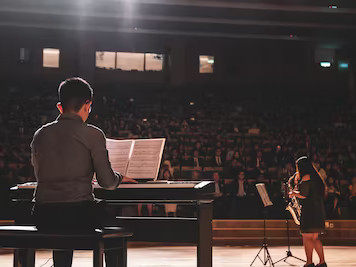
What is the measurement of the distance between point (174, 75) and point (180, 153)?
537cm

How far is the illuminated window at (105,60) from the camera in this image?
15753mm

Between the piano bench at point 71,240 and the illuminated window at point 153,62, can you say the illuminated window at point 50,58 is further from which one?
the piano bench at point 71,240

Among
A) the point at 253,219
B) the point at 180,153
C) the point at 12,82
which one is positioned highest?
the point at 12,82

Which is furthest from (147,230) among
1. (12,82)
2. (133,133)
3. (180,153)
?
(12,82)

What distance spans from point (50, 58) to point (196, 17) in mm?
5003

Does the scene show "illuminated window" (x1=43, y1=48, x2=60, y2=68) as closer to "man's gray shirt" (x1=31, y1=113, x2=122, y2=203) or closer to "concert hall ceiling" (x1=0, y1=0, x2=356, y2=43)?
"concert hall ceiling" (x1=0, y1=0, x2=356, y2=43)

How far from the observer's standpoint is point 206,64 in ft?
52.6

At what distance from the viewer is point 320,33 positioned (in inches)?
553

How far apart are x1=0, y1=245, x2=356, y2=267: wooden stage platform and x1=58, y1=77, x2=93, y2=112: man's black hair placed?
144 inches

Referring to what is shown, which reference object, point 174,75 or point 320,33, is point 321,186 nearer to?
point 320,33

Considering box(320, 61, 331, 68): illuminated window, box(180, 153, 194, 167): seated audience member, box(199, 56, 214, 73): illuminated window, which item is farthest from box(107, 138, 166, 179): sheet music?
box(320, 61, 331, 68): illuminated window

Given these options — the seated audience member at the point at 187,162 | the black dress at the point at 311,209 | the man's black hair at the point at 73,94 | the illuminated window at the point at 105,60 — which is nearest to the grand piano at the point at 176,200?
the man's black hair at the point at 73,94

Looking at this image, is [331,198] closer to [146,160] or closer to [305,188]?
[305,188]

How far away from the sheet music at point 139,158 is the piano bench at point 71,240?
627mm
